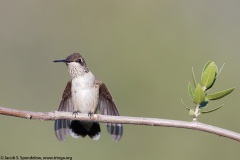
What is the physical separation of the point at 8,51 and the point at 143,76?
10.1 feet

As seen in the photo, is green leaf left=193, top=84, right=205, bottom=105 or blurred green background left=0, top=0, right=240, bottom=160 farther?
blurred green background left=0, top=0, right=240, bottom=160

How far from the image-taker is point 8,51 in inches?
433

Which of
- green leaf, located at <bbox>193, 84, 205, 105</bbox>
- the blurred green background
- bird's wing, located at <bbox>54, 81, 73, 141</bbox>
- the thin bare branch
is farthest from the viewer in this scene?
the blurred green background

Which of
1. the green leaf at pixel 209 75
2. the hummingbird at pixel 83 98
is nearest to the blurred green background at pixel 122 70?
the hummingbird at pixel 83 98

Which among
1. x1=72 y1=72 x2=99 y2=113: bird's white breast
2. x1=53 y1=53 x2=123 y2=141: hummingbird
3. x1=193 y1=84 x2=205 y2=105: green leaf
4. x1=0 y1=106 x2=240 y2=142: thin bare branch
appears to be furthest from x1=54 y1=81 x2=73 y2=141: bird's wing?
x1=193 y1=84 x2=205 y2=105: green leaf

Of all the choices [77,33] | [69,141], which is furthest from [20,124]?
[77,33]

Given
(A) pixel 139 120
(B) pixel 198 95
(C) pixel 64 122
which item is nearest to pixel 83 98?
(C) pixel 64 122

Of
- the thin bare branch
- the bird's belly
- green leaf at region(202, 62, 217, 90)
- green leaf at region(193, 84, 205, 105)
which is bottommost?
the thin bare branch

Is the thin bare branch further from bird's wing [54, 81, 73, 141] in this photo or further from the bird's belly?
the bird's belly

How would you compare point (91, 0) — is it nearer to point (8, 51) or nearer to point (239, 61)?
point (8, 51)

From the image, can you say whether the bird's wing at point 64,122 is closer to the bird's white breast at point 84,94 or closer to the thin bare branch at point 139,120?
the bird's white breast at point 84,94

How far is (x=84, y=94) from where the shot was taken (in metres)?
5.38

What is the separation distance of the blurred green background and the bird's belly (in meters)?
2.86

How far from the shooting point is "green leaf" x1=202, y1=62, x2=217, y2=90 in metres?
2.55
